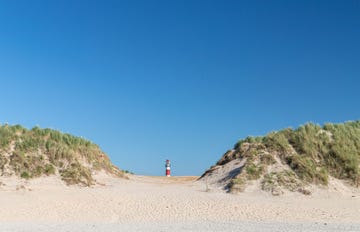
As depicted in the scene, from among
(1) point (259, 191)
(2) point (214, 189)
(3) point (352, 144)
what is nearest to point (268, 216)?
(1) point (259, 191)

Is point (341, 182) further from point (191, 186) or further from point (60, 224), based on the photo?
point (60, 224)

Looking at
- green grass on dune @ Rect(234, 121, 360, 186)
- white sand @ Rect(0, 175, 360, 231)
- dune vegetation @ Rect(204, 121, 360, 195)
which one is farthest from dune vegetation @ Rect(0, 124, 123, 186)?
green grass on dune @ Rect(234, 121, 360, 186)

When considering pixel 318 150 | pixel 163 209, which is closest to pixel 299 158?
pixel 318 150

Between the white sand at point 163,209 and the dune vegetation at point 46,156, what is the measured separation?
0.66 m

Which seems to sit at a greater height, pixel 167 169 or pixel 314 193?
pixel 167 169

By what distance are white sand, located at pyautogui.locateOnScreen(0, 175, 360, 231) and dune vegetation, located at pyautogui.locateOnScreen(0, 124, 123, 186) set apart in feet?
2.17

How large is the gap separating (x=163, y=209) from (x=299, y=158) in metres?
8.06

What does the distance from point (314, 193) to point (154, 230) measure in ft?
31.1

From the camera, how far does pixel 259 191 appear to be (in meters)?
17.2

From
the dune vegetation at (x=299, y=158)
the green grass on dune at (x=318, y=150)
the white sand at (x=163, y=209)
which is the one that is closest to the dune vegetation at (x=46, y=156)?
the white sand at (x=163, y=209)

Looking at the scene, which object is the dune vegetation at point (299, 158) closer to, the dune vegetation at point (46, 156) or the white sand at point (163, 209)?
the white sand at point (163, 209)

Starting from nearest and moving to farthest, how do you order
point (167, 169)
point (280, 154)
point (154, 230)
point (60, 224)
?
point (154, 230) < point (60, 224) < point (280, 154) < point (167, 169)

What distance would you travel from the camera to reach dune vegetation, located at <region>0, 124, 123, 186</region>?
18.4m

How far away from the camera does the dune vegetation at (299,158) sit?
698 inches
